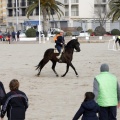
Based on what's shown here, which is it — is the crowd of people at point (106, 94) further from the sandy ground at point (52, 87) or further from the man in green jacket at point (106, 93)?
the sandy ground at point (52, 87)

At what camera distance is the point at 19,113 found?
9273mm

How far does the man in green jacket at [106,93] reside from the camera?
9969 millimetres

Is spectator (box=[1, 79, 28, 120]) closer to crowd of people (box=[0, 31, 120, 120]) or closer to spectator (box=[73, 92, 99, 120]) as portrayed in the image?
crowd of people (box=[0, 31, 120, 120])

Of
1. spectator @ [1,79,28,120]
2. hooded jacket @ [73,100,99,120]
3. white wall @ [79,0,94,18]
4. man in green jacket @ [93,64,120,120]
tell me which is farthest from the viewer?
white wall @ [79,0,94,18]

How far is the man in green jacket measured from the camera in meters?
9.97

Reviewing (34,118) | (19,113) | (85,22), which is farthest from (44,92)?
(85,22)

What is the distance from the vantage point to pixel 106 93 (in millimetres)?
9984

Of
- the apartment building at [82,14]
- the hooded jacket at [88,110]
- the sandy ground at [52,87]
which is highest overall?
the apartment building at [82,14]

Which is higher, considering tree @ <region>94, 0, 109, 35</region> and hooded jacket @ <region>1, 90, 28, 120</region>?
tree @ <region>94, 0, 109, 35</region>

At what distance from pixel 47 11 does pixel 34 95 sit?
204 ft

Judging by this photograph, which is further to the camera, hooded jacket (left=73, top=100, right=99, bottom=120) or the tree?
the tree

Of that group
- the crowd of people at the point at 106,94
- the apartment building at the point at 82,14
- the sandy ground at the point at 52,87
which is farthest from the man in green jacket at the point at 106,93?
the apartment building at the point at 82,14

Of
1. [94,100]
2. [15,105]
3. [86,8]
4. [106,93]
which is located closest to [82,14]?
[86,8]

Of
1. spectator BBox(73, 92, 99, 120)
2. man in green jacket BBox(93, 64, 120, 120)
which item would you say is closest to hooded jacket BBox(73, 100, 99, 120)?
spectator BBox(73, 92, 99, 120)
